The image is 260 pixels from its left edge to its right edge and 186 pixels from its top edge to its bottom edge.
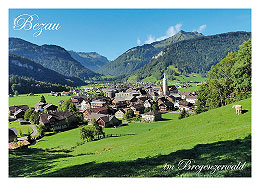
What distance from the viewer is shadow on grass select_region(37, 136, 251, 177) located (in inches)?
346

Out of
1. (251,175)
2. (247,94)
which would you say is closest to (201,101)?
(247,94)

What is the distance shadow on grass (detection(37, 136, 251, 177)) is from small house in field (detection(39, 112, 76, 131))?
49.2 m

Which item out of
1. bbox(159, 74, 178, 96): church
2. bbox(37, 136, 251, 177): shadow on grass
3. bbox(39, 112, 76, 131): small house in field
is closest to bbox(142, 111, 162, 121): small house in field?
bbox(39, 112, 76, 131): small house in field

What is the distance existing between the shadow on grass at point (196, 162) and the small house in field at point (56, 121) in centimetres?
4922

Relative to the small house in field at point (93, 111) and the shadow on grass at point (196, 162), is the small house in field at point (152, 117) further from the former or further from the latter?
the shadow on grass at point (196, 162)

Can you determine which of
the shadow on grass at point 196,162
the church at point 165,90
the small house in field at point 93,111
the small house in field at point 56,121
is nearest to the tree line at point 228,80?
the shadow on grass at point 196,162

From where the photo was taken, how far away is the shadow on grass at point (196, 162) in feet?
28.8

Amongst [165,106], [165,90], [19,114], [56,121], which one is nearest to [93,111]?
[56,121]

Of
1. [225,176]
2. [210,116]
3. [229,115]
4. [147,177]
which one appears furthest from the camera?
[210,116]

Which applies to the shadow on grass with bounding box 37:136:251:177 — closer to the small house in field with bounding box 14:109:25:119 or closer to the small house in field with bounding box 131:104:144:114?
the small house in field with bounding box 131:104:144:114
